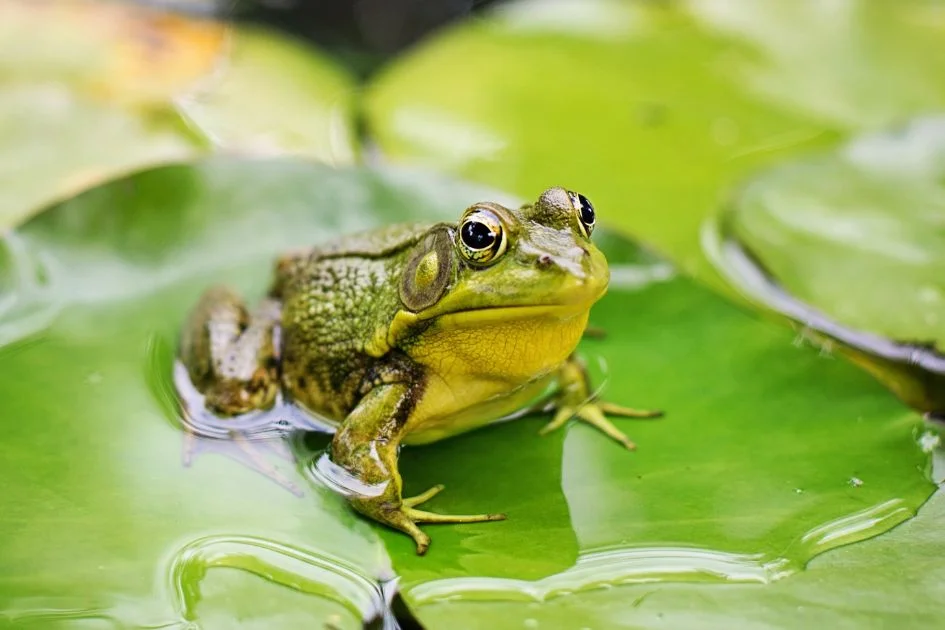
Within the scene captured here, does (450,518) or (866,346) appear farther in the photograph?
(866,346)

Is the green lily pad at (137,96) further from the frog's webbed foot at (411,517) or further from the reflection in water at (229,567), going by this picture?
the frog's webbed foot at (411,517)

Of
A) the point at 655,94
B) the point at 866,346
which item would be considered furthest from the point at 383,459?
the point at 655,94

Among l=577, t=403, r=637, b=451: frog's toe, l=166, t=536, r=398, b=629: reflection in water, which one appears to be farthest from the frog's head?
l=166, t=536, r=398, b=629: reflection in water

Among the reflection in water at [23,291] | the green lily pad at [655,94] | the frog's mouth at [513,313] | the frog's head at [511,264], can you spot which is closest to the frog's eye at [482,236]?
the frog's head at [511,264]

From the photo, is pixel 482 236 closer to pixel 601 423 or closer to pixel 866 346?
pixel 601 423

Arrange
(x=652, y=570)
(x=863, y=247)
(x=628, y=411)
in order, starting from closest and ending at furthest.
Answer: (x=652, y=570), (x=628, y=411), (x=863, y=247)

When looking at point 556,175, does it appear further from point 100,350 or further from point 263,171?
point 100,350

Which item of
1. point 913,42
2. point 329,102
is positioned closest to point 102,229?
point 329,102

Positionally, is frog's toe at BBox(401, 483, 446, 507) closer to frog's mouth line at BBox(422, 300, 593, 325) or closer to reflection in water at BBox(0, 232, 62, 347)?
frog's mouth line at BBox(422, 300, 593, 325)
